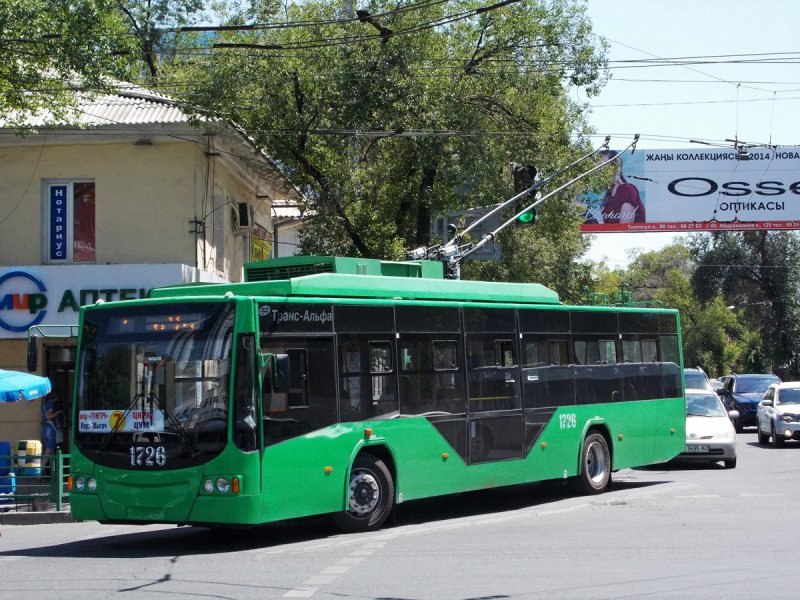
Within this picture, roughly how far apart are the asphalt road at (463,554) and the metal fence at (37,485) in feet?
1.98

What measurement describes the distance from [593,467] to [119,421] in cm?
853

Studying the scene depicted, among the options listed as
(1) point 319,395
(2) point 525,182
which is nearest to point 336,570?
(1) point 319,395

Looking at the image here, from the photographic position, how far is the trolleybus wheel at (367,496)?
43.4 ft

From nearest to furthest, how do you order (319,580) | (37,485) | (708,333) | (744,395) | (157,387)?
(319,580)
(157,387)
(37,485)
(744,395)
(708,333)

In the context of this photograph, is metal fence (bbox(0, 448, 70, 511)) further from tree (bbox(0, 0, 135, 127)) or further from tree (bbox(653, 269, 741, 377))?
tree (bbox(653, 269, 741, 377))

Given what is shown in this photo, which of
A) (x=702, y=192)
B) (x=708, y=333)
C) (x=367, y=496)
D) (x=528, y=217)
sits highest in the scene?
(x=702, y=192)

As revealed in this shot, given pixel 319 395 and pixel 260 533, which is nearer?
pixel 319 395

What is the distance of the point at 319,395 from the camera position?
504 inches

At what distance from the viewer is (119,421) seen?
40.2 feet

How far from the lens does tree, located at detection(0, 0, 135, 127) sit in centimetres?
1800

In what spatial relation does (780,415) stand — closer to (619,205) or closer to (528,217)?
(528,217)

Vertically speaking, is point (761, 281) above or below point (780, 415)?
above

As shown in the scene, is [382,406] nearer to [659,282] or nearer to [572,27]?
[572,27]

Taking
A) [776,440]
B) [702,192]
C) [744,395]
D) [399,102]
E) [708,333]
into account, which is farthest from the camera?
[708,333]
